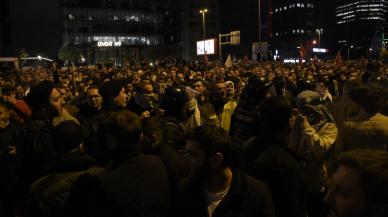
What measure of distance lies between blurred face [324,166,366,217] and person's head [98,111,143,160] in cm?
165

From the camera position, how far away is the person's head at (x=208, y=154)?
286cm

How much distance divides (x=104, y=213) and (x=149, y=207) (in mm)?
347

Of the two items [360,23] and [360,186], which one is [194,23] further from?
[360,186]

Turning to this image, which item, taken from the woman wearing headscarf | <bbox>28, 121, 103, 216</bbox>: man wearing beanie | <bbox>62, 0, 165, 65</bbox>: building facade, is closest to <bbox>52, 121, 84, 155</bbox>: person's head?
<bbox>28, 121, 103, 216</bbox>: man wearing beanie

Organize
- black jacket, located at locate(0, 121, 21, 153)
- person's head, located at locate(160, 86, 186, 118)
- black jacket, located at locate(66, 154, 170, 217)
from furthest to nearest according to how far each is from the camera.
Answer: person's head, located at locate(160, 86, 186, 118), black jacket, located at locate(0, 121, 21, 153), black jacket, located at locate(66, 154, 170, 217)

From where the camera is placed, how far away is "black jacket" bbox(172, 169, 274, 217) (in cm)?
283

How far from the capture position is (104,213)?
303cm

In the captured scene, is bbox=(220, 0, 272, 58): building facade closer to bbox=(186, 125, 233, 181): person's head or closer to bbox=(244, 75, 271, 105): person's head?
bbox=(244, 75, 271, 105): person's head

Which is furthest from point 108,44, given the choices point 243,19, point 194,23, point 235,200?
point 235,200

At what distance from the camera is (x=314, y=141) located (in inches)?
158

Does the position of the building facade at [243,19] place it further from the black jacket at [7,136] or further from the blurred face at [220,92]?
the black jacket at [7,136]

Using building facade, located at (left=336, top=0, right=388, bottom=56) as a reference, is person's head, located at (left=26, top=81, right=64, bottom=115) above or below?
below

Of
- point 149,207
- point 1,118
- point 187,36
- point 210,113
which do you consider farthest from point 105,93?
point 187,36

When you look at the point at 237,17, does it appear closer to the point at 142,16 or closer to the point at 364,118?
the point at 142,16
